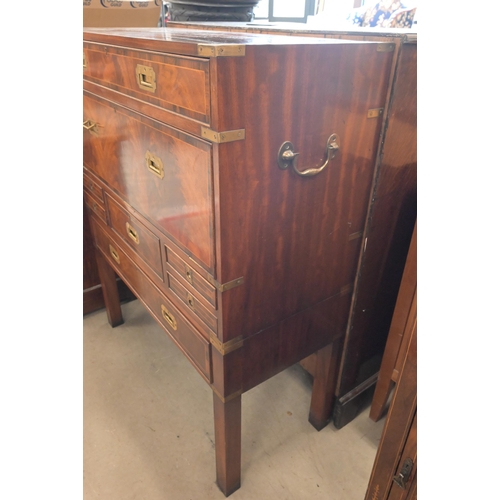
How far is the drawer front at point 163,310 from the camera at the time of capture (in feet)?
3.39

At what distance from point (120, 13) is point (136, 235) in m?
1.08

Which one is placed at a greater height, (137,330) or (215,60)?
(215,60)

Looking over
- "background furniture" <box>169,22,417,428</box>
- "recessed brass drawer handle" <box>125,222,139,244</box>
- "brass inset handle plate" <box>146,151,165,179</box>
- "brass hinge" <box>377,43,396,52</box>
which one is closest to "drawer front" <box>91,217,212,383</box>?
"recessed brass drawer handle" <box>125,222,139,244</box>

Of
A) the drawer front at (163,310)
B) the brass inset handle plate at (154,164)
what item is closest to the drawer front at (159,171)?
the brass inset handle plate at (154,164)

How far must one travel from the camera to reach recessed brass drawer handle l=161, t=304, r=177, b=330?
113cm

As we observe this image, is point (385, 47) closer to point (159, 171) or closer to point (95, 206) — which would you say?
point (159, 171)

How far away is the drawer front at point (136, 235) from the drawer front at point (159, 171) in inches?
2.2

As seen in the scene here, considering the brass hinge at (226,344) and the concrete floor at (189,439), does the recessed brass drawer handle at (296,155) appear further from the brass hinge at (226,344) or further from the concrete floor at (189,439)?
the concrete floor at (189,439)

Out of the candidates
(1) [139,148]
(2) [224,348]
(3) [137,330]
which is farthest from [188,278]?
(3) [137,330]

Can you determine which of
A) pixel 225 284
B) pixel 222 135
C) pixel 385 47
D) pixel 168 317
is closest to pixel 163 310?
pixel 168 317

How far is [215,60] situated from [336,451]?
1265 mm

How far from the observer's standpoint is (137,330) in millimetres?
1901
